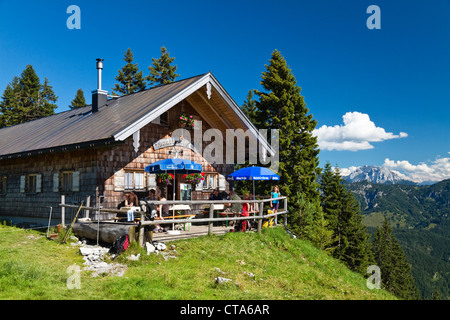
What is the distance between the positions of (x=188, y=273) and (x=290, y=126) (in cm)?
2188

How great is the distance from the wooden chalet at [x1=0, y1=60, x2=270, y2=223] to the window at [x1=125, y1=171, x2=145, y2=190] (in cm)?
4

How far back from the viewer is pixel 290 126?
2969cm

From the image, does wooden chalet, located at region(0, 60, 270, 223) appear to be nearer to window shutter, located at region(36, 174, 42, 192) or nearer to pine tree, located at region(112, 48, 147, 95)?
window shutter, located at region(36, 174, 42, 192)

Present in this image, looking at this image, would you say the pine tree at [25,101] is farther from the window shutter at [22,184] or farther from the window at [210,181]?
the window at [210,181]

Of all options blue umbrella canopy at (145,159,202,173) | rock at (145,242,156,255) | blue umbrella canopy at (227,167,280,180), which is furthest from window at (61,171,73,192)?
blue umbrella canopy at (227,167,280,180)

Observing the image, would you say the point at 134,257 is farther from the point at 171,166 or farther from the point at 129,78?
the point at 129,78

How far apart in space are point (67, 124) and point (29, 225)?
5.58 meters

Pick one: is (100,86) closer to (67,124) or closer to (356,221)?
(67,124)

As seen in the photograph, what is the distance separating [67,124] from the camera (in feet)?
65.5

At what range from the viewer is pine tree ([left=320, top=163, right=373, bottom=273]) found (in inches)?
1638

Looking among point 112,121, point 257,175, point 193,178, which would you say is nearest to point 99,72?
point 112,121

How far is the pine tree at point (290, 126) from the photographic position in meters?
29.2

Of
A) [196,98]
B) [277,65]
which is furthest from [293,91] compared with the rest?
[196,98]
